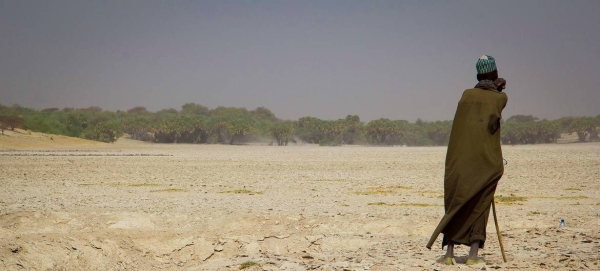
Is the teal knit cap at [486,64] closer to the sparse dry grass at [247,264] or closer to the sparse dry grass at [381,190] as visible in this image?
the sparse dry grass at [247,264]

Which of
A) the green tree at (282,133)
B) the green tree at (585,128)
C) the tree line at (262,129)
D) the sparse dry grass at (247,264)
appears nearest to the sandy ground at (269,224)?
the sparse dry grass at (247,264)

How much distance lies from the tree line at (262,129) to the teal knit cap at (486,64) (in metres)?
57.6

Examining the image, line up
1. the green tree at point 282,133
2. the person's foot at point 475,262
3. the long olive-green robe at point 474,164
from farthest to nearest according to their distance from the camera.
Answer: the green tree at point 282,133, the person's foot at point 475,262, the long olive-green robe at point 474,164

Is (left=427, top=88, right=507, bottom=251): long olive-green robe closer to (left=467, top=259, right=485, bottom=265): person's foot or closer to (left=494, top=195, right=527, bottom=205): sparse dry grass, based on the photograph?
(left=467, top=259, right=485, bottom=265): person's foot

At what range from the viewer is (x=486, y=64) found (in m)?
6.96

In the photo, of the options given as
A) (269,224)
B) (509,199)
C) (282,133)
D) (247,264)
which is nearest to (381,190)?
(509,199)

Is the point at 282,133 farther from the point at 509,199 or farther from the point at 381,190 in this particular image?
the point at 509,199

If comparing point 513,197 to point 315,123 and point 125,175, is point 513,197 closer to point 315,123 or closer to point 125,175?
point 125,175

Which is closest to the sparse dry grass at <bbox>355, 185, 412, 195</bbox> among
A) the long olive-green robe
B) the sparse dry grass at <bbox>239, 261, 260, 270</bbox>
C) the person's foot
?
the sparse dry grass at <bbox>239, 261, 260, 270</bbox>

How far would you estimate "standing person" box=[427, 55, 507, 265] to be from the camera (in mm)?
6711

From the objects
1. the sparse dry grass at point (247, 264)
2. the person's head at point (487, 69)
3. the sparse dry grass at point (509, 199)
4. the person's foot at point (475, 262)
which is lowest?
the sparse dry grass at point (247, 264)

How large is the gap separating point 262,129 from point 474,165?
89.8 m

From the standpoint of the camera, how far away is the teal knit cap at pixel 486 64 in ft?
22.8

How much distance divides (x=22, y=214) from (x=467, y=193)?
8.38m
